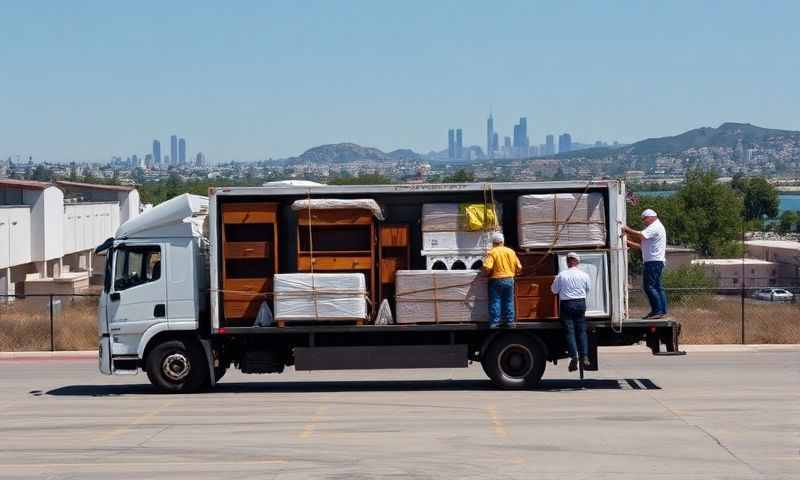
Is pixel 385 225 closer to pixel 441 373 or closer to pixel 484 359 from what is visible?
pixel 484 359

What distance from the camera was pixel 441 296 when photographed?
17.3m

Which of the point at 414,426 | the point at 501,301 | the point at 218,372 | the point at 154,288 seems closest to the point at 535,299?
the point at 501,301

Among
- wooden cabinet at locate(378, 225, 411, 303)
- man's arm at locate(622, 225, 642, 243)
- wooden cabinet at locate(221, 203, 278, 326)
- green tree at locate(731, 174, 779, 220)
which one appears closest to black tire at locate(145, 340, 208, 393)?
wooden cabinet at locate(221, 203, 278, 326)

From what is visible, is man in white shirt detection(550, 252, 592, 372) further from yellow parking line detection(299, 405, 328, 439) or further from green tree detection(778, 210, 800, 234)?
green tree detection(778, 210, 800, 234)

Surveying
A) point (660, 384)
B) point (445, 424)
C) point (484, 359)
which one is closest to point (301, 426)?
point (445, 424)

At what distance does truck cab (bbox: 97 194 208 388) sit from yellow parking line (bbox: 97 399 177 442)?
3.54 feet

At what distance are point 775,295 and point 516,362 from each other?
81.1 ft

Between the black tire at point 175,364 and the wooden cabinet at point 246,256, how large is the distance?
754 millimetres

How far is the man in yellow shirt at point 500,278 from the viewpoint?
16891 millimetres

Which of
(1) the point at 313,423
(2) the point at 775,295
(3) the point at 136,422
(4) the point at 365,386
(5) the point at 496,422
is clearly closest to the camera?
(5) the point at 496,422

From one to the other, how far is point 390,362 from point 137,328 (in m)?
3.73

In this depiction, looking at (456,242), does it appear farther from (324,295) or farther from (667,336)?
(667,336)

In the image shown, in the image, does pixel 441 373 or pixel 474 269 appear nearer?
pixel 474 269

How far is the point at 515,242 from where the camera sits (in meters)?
17.8
